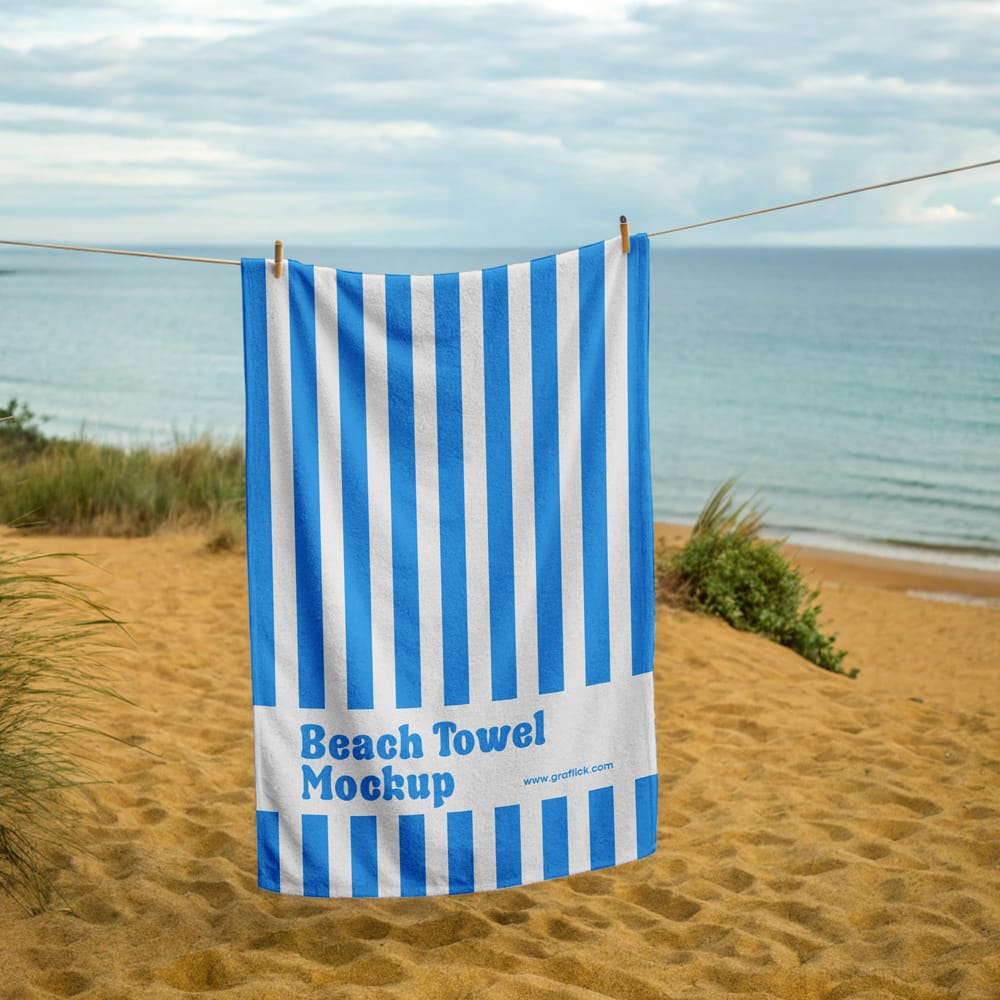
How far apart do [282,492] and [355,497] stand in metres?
0.19

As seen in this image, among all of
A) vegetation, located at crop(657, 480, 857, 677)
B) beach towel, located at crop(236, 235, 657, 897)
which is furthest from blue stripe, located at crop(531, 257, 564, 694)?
vegetation, located at crop(657, 480, 857, 677)

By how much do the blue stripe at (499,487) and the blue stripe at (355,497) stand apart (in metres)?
0.33

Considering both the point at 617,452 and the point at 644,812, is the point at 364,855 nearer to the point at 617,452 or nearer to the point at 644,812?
the point at 644,812

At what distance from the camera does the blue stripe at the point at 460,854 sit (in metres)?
3.00

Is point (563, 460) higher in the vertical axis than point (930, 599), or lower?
higher

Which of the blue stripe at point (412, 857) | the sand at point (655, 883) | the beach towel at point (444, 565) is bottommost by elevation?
the sand at point (655, 883)

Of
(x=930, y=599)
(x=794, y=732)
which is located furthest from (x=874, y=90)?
(x=794, y=732)

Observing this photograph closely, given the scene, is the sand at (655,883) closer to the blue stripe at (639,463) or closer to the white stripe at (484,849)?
the white stripe at (484,849)

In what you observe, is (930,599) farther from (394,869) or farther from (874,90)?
(874,90)

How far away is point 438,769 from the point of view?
2.99 meters

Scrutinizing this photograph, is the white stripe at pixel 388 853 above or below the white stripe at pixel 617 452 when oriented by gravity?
below

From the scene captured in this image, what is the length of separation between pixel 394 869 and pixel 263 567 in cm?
89

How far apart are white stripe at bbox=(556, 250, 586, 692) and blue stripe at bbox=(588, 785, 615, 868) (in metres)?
0.32

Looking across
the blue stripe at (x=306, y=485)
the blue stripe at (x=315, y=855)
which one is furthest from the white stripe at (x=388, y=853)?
the blue stripe at (x=306, y=485)
